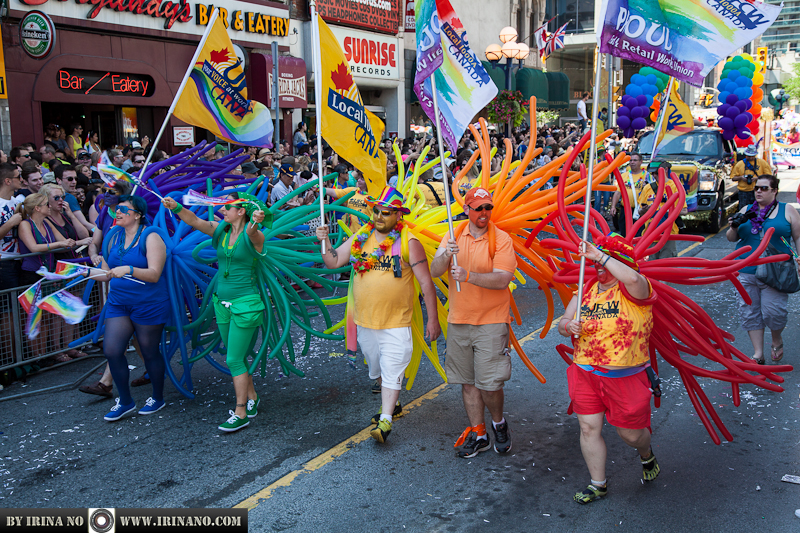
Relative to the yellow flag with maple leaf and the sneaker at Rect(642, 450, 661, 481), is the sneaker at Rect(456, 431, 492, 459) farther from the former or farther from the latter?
the yellow flag with maple leaf

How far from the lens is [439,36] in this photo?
493 cm

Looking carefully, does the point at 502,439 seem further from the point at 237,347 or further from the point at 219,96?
the point at 219,96

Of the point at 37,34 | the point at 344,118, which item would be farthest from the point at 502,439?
the point at 37,34

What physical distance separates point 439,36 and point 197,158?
10.9 ft

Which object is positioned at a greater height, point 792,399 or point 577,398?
point 577,398

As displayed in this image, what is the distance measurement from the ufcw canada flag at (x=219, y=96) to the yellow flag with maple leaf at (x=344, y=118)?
136cm

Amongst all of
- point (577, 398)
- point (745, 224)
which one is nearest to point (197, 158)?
point (577, 398)

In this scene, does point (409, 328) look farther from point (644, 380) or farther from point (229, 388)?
point (229, 388)

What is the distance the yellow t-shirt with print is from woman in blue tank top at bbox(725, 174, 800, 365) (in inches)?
108

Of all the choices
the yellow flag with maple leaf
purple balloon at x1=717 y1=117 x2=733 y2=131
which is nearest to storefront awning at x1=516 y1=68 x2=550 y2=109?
purple balloon at x1=717 y1=117 x2=733 y2=131

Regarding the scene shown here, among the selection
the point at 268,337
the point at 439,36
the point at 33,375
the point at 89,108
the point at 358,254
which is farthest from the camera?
the point at 89,108

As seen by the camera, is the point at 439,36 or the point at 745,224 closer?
the point at 439,36

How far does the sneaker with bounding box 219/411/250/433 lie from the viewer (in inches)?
211

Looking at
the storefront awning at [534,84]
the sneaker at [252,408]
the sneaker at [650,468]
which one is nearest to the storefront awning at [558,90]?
the storefront awning at [534,84]
